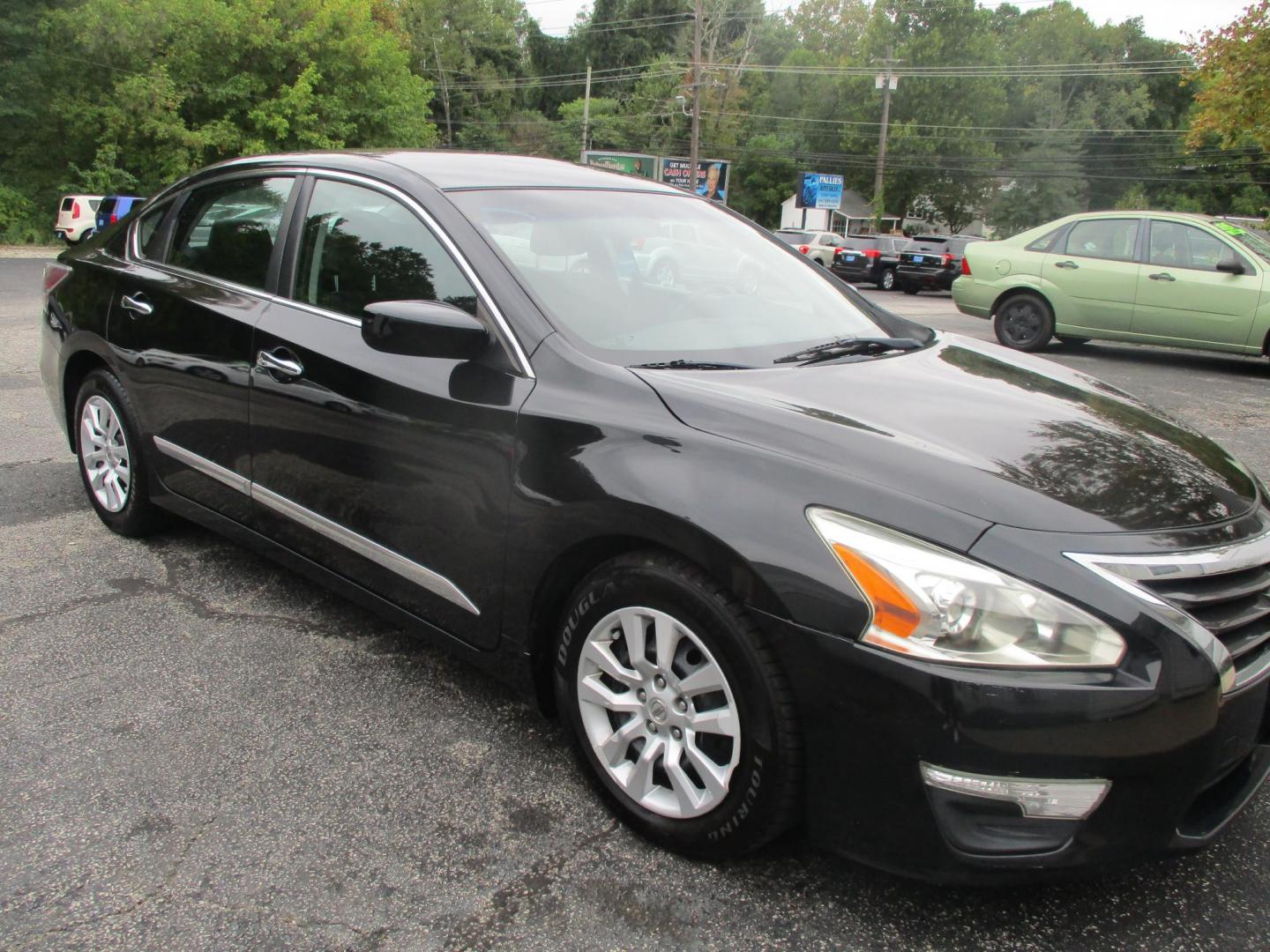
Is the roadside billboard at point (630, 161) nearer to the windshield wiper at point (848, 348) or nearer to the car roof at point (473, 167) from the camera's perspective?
the car roof at point (473, 167)

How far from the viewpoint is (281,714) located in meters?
2.82

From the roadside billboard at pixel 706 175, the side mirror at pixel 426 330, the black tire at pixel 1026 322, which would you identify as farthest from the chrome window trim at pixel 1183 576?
the roadside billboard at pixel 706 175

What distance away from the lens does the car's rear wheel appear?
388cm

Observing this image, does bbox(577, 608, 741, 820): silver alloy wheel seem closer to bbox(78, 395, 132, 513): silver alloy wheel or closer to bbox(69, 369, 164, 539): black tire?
bbox(69, 369, 164, 539): black tire

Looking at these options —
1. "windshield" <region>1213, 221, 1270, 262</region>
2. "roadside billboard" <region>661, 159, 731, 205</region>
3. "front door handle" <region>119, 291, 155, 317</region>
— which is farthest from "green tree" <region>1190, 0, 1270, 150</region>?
"roadside billboard" <region>661, 159, 731, 205</region>

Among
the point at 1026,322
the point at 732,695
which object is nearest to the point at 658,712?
the point at 732,695

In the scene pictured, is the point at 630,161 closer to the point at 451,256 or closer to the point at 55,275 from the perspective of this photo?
the point at 55,275

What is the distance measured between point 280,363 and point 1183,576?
2486 millimetres

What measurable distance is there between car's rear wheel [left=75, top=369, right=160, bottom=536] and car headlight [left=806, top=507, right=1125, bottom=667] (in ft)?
10.1

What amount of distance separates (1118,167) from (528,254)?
227 ft

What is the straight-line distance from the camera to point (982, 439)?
2.25 meters

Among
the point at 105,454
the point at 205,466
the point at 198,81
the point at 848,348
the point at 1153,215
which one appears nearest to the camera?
the point at 848,348

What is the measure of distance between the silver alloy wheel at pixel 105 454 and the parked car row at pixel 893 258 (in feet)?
74.1

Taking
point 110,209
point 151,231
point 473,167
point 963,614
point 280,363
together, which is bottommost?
point 963,614
